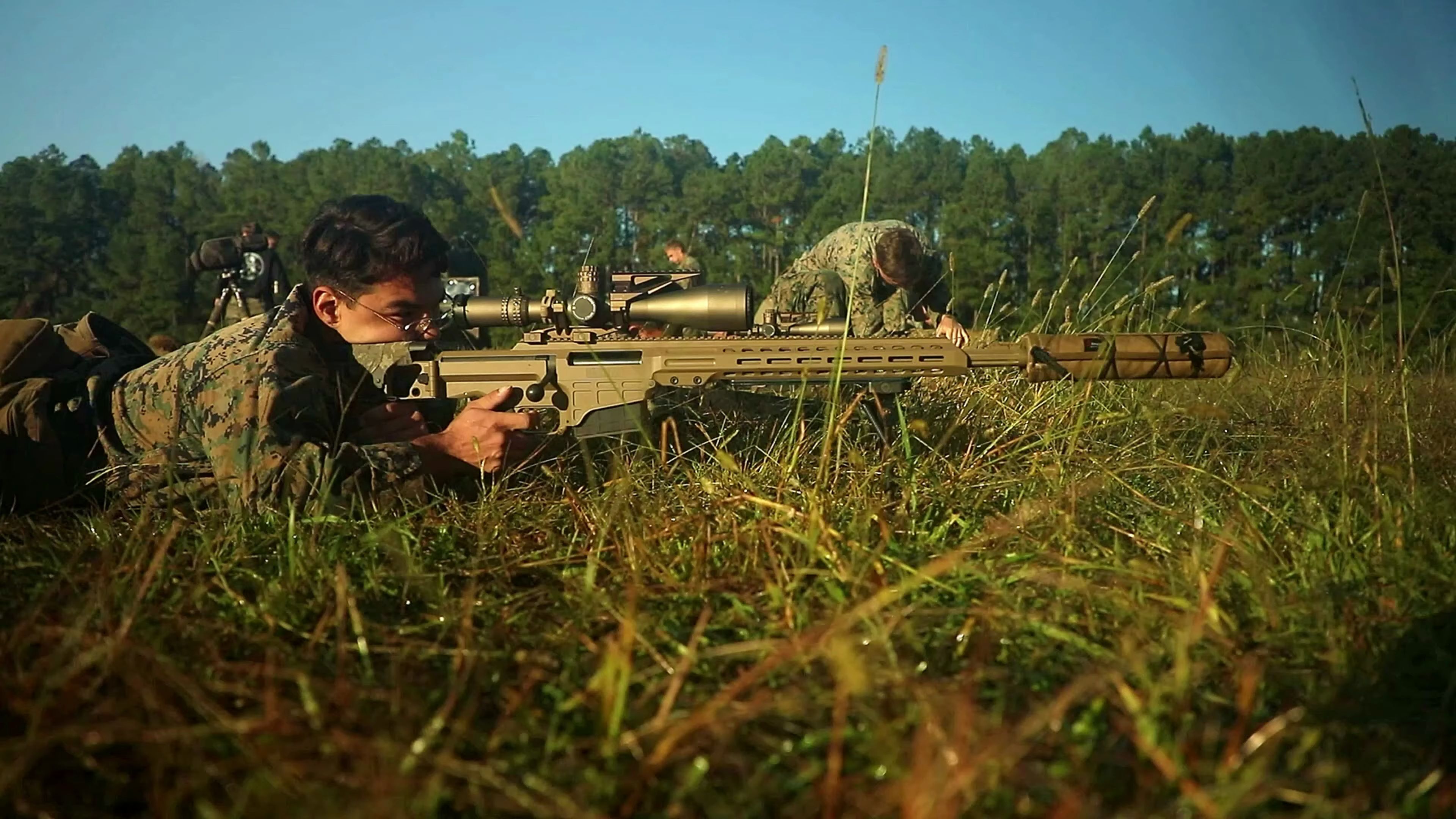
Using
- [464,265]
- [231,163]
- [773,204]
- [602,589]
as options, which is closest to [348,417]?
[602,589]

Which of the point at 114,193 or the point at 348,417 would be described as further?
the point at 114,193

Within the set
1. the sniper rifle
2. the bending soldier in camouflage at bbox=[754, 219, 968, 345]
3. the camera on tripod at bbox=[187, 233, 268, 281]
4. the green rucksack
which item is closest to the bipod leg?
the sniper rifle

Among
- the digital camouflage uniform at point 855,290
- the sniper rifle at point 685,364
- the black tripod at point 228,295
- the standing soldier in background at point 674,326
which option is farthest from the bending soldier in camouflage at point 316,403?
the black tripod at point 228,295

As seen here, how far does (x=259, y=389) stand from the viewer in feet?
10.0

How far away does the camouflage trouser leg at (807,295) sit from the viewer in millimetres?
7648

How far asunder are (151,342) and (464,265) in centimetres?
442

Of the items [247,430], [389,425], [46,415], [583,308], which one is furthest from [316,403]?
[583,308]

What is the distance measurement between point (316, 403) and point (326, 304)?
73cm

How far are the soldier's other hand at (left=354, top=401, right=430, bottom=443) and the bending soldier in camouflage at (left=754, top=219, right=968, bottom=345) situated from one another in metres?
4.08

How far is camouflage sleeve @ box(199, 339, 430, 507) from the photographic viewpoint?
2957 mm

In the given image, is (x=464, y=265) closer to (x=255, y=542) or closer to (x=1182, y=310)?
(x=1182, y=310)

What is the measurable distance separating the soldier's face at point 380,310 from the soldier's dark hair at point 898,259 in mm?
5107

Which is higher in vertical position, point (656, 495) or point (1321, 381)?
point (1321, 381)

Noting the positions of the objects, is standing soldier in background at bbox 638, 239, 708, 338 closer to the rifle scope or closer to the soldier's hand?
the rifle scope
